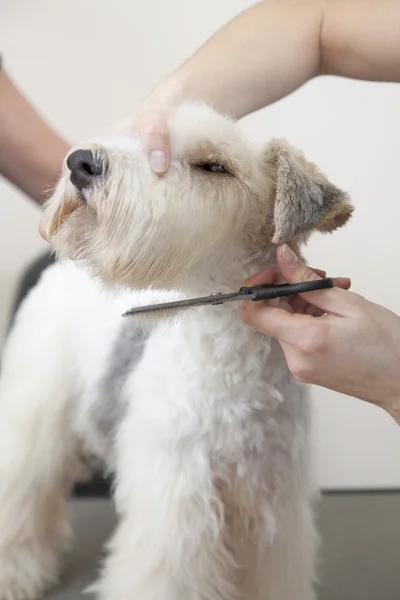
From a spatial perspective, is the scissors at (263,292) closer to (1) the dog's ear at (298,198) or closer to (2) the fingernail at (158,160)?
(1) the dog's ear at (298,198)

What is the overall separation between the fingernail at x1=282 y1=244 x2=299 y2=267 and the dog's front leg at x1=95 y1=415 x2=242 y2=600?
0.29 metres

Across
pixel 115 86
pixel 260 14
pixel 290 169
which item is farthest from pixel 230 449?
pixel 115 86

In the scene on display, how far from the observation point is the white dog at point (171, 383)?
70cm

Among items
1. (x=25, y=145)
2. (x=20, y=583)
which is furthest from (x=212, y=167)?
(x=20, y=583)

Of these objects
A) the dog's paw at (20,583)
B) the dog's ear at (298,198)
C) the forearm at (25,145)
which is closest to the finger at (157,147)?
the dog's ear at (298,198)

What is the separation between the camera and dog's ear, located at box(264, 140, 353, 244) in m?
0.70

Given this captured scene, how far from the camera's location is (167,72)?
1621mm

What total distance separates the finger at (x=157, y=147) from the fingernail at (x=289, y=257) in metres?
0.17

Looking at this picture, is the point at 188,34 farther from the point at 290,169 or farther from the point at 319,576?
the point at 319,576

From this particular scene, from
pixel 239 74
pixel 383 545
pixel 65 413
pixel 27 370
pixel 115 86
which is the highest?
pixel 115 86

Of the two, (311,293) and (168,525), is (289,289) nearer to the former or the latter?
(311,293)

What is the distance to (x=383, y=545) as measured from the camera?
1.41m

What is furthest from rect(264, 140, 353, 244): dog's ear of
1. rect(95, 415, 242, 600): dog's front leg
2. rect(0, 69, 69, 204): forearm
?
rect(0, 69, 69, 204): forearm

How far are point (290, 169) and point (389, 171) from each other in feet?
3.11
